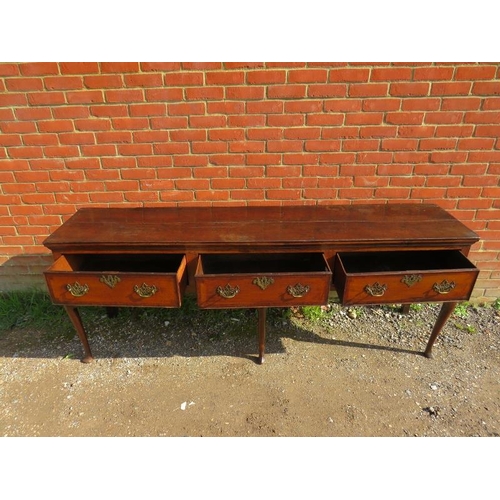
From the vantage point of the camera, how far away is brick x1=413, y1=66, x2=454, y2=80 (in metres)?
2.07

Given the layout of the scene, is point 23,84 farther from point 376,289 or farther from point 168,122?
point 376,289

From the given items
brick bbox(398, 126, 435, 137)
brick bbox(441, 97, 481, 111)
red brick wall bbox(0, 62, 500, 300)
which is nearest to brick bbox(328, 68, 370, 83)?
red brick wall bbox(0, 62, 500, 300)

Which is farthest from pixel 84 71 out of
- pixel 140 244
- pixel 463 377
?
pixel 463 377

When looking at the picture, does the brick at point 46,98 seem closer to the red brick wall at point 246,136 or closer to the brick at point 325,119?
the red brick wall at point 246,136

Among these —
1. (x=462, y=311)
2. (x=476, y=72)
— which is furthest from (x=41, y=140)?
(x=462, y=311)

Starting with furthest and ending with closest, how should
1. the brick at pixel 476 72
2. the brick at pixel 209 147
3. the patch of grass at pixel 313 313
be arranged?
the patch of grass at pixel 313 313 → the brick at pixel 209 147 → the brick at pixel 476 72

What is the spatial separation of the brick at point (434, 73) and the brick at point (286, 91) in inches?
27.4

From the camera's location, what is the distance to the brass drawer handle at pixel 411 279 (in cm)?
185

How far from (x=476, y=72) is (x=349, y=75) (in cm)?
77

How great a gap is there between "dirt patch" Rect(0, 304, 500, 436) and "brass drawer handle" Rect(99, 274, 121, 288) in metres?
0.71

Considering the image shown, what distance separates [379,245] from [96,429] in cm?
187

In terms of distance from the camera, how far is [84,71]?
2.09m

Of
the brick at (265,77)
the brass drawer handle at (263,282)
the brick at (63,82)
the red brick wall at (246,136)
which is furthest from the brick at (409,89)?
the brick at (63,82)

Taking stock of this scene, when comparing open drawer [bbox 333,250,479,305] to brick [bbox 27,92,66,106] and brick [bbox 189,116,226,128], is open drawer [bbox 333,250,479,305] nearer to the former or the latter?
brick [bbox 189,116,226,128]
